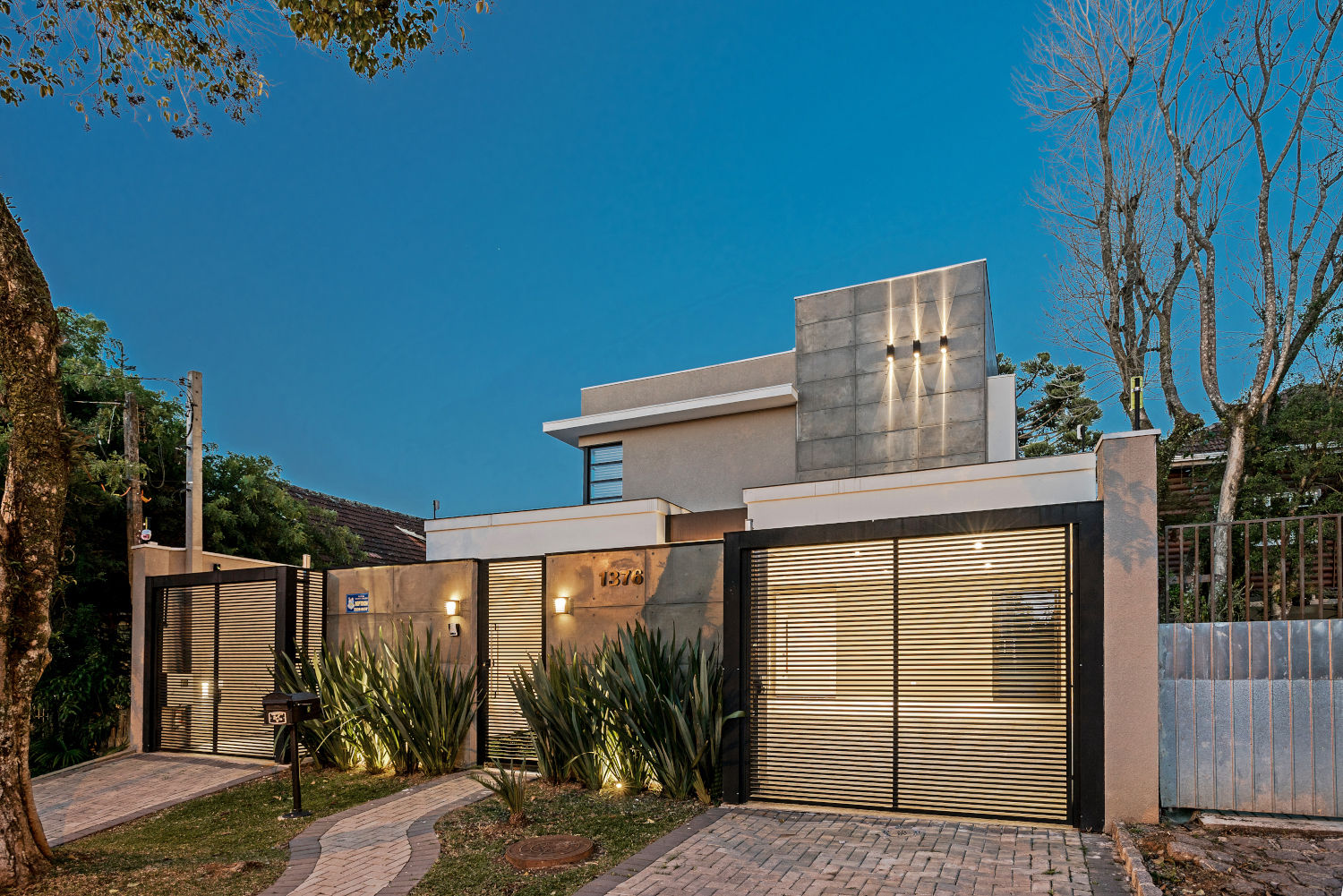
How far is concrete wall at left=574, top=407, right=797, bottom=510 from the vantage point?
1460cm

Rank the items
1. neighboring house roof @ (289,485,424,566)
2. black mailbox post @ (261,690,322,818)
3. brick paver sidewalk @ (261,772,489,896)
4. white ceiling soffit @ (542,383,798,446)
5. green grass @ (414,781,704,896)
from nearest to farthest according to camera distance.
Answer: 1. green grass @ (414,781,704,896)
2. brick paver sidewalk @ (261,772,489,896)
3. black mailbox post @ (261,690,322,818)
4. white ceiling soffit @ (542,383,798,446)
5. neighboring house roof @ (289,485,424,566)

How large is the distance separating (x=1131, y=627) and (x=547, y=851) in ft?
13.4

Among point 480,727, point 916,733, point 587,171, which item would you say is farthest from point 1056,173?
point 587,171

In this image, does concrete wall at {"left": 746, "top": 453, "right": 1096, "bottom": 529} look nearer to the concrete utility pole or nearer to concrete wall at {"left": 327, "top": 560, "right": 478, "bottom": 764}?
concrete wall at {"left": 327, "top": 560, "right": 478, "bottom": 764}

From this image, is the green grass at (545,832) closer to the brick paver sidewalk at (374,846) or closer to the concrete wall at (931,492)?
the brick paver sidewalk at (374,846)

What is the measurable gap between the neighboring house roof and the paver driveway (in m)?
15.6

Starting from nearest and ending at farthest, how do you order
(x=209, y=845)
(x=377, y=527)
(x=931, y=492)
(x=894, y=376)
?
(x=209, y=845) < (x=931, y=492) < (x=894, y=376) < (x=377, y=527)

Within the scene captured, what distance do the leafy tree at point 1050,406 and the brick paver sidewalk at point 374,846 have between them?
17.3 m

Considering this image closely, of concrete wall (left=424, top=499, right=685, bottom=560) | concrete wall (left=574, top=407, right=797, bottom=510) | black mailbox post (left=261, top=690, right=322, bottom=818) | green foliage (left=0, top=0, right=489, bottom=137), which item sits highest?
green foliage (left=0, top=0, right=489, bottom=137)

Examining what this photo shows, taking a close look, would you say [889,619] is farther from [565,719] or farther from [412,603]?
[412,603]

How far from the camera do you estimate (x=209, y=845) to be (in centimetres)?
617

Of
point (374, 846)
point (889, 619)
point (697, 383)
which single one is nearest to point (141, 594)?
point (374, 846)

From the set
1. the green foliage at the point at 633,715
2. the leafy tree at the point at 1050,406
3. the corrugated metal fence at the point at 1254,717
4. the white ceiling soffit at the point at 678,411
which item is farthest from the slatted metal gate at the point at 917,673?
the leafy tree at the point at 1050,406

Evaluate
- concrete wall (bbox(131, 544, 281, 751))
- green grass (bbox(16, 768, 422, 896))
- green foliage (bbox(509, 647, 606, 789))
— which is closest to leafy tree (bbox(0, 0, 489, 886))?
green grass (bbox(16, 768, 422, 896))
